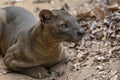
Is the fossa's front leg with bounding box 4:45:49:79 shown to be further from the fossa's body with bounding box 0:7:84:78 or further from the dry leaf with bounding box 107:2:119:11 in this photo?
the dry leaf with bounding box 107:2:119:11

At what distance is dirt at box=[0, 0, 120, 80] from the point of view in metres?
6.83

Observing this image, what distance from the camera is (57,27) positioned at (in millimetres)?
6641

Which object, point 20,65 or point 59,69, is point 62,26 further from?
point 20,65

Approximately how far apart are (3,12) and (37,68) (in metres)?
1.72

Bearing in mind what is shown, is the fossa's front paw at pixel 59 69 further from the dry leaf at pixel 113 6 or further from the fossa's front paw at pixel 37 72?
the dry leaf at pixel 113 6

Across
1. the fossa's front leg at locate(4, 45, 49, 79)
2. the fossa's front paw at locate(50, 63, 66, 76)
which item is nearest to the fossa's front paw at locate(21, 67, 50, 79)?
the fossa's front leg at locate(4, 45, 49, 79)

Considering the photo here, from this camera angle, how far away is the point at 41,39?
275 inches

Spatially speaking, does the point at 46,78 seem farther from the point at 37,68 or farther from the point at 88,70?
the point at 88,70

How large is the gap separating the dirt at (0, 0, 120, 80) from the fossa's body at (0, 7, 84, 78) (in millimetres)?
244

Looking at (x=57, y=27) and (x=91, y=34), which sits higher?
(x=57, y=27)

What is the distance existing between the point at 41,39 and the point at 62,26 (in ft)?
1.78

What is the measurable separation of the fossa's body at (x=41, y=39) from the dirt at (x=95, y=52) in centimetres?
24

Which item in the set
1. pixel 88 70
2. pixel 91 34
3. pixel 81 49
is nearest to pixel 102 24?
pixel 91 34

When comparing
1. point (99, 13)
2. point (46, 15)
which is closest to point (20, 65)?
point (46, 15)
